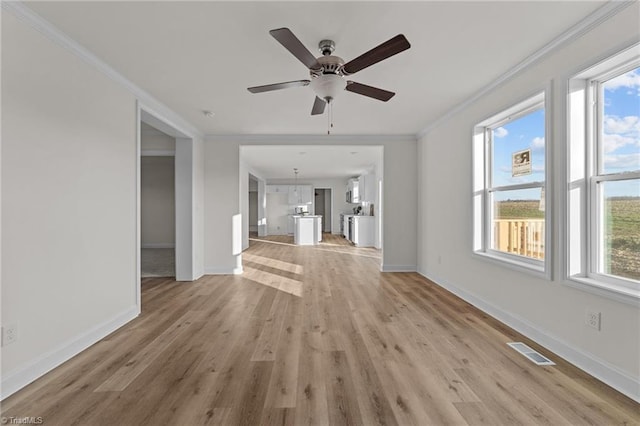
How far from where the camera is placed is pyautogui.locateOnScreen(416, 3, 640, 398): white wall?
1.90 metres

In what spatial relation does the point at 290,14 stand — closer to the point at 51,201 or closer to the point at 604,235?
the point at 51,201

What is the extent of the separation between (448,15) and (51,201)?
3.05 meters

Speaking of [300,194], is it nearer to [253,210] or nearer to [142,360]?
[253,210]

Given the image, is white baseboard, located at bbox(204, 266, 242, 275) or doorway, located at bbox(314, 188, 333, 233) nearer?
white baseboard, located at bbox(204, 266, 242, 275)

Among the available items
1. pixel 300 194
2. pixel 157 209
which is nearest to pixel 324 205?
pixel 300 194

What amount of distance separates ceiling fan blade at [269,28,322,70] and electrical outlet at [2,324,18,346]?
2382 millimetres

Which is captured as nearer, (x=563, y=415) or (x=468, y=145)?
(x=563, y=415)

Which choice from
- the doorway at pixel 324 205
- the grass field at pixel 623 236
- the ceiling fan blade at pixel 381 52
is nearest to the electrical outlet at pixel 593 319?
the grass field at pixel 623 236

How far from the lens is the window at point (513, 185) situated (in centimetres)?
→ 274

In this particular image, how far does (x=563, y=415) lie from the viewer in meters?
1.65

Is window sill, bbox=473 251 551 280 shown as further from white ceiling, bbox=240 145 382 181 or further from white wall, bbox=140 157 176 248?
white wall, bbox=140 157 176 248

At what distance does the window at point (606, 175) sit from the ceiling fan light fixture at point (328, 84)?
1.72 metres

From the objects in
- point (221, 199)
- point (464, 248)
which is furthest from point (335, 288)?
point (221, 199)

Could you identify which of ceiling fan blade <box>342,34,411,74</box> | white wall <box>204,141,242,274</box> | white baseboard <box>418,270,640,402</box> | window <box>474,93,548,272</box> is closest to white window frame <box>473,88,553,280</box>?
window <box>474,93,548,272</box>
